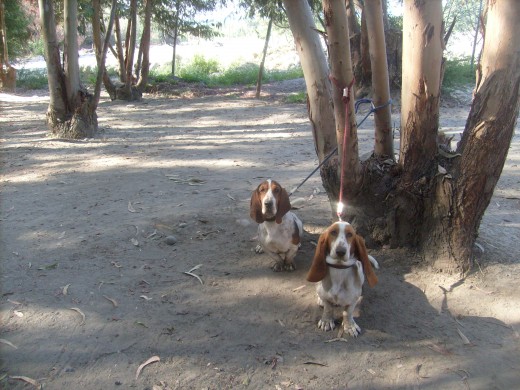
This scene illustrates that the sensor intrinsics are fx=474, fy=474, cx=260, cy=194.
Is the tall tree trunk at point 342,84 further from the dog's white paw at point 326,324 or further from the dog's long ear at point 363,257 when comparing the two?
the dog's white paw at point 326,324

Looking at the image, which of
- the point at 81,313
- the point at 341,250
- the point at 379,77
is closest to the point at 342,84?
the point at 379,77

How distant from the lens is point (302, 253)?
189 inches

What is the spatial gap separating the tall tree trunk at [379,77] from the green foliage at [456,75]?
10229mm

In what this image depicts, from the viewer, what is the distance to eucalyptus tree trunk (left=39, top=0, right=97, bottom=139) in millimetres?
9328

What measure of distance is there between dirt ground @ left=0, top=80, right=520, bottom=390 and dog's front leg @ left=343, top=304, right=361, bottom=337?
0.07 m

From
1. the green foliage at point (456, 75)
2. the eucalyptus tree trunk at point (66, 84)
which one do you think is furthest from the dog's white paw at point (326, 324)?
the green foliage at point (456, 75)

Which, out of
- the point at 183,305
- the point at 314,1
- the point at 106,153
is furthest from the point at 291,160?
the point at 314,1

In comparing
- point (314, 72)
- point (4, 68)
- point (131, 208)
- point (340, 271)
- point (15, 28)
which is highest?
point (15, 28)

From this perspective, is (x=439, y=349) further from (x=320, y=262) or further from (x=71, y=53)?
(x=71, y=53)

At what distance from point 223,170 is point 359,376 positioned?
475 cm

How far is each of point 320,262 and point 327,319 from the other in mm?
518

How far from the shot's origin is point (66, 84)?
952cm

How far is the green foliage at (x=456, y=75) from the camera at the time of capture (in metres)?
14.1

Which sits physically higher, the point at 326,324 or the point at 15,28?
the point at 15,28
